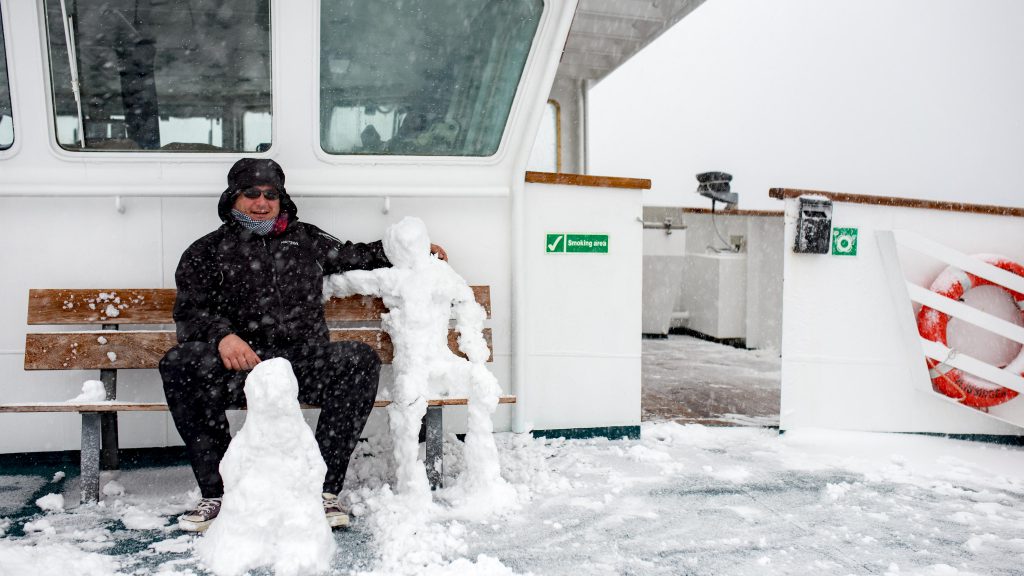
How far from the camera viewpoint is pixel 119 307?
3.79 m

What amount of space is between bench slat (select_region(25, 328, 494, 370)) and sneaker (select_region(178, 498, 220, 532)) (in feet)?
2.84

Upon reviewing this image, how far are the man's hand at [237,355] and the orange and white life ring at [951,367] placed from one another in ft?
12.5

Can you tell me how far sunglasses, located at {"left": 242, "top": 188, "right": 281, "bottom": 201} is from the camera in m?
3.39

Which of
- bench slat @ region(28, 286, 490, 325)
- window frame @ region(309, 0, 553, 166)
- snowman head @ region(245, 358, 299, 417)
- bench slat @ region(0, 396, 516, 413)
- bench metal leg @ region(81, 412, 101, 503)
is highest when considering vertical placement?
window frame @ region(309, 0, 553, 166)

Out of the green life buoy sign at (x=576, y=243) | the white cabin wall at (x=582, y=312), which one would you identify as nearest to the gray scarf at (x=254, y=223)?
the white cabin wall at (x=582, y=312)

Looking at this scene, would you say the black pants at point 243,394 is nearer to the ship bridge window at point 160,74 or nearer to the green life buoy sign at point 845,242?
the ship bridge window at point 160,74

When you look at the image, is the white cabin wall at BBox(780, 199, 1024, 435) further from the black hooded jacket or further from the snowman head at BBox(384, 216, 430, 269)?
the black hooded jacket

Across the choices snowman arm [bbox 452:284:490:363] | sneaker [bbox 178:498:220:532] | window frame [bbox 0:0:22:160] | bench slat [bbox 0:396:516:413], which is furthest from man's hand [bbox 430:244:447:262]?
window frame [bbox 0:0:22:160]

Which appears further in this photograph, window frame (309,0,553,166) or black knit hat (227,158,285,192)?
window frame (309,0,553,166)

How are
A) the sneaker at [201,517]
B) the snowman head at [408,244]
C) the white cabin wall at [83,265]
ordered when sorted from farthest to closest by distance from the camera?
the white cabin wall at [83,265], the snowman head at [408,244], the sneaker at [201,517]

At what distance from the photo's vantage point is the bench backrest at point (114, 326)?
363 centimetres

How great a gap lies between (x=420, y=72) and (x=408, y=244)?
101cm

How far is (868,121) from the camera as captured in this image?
97.1 m

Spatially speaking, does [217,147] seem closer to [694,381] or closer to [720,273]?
[694,381]
